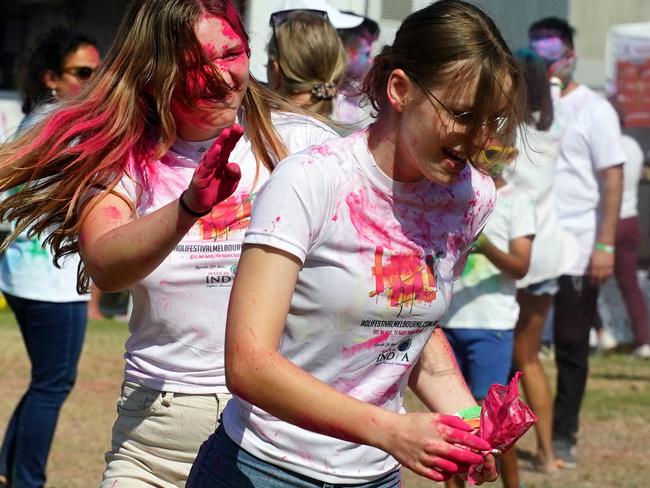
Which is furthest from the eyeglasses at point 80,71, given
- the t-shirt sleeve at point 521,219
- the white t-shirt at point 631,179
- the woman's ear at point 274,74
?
the white t-shirt at point 631,179

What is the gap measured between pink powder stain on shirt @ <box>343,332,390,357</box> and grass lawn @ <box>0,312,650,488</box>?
3.37 metres

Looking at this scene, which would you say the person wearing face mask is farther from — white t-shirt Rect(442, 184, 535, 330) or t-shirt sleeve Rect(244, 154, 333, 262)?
t-shirt sleeve Rect(244, 154, 333, 262)

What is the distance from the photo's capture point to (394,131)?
2301 millimetres

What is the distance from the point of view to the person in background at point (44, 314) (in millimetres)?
4988

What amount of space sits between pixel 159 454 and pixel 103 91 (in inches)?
34.2

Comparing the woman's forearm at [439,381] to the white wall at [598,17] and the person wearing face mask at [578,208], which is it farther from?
the white wall at [598,17]

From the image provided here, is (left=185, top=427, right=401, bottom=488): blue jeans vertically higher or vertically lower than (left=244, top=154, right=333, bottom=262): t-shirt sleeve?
lower

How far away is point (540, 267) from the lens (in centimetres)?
602

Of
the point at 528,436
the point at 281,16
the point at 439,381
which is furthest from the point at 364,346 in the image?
the point at 528,436

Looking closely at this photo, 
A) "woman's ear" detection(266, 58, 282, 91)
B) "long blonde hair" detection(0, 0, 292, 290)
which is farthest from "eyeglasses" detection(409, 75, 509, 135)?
"woman's ear" detection(266, 58, 282, 91)

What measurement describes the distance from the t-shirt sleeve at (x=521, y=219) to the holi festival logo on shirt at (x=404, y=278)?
2.99 m

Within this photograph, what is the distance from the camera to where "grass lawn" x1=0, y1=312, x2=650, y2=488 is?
6047 mm

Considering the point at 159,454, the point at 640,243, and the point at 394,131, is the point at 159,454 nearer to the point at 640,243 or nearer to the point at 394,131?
the point at 394,131

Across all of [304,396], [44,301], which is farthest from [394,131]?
[44,301]
